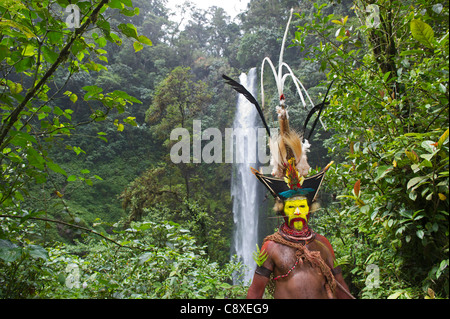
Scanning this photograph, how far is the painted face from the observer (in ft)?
5.57

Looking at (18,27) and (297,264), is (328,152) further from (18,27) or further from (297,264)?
(18,27)

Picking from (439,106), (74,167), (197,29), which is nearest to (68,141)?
(74,167)

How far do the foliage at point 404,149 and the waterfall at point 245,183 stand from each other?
866 centimetres

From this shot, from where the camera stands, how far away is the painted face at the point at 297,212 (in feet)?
5.57

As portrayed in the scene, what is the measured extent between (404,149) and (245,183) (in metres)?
9.78

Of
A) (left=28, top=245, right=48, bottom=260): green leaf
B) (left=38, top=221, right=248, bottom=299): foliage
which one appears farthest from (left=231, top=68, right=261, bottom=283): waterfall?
(left=28, top=245, right=48, bottom=260): green leaf

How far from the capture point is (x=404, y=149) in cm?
120

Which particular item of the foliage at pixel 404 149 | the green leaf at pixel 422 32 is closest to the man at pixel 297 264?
the foliage at pixel 404 149

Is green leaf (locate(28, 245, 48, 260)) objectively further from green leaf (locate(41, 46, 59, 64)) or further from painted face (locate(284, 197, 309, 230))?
painted face (locate(284, 197, 309, 230))

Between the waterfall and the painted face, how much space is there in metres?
8.51

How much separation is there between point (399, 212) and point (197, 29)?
60.2ft
